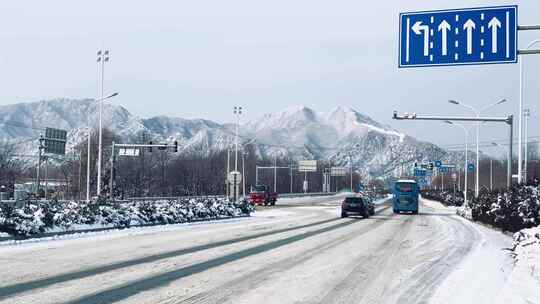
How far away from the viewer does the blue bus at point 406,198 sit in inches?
2007

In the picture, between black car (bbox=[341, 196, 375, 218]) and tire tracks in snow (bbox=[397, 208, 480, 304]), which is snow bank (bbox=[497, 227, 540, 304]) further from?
black car (bbox=[341, 196, 375, 218])

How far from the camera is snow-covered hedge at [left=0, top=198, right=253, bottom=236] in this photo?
65.7ft

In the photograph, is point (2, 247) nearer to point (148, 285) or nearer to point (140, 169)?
point (148, 285)

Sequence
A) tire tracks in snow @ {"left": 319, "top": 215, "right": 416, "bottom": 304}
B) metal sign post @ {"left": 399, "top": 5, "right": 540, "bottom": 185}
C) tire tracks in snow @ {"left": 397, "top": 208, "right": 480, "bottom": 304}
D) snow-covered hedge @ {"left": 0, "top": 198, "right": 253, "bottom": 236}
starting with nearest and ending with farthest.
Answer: tire tracks in snow @ {"left": 319, "top": 215, "right": 416, "bottom": 304} < tire tracks in snow @ {"left": 397, "top": 208, "right": 480, "bottom": 304} < metal sign post @ {"left": 399, "top": 5, "right": 540, "bottom": 185} < snow-covered hedge @ {"left": 0, "top": 198, "right": 253, "bottom": 236}

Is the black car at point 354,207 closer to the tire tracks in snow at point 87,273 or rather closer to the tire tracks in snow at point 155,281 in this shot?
the tire tracks in snow at point 87,273

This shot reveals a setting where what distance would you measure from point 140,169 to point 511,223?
89.4 metres

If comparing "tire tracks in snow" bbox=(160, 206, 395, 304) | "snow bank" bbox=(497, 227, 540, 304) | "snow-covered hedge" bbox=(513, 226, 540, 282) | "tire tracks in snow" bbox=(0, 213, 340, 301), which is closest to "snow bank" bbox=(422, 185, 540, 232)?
"snow-covered hedge" bbox=(513, 226, 540, 282)

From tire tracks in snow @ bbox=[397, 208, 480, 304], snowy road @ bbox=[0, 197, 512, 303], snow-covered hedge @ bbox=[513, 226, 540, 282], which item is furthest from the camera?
snow-covered hedge @ bbox=[513, 226, 540, 282]

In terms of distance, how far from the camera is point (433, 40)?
16344mm

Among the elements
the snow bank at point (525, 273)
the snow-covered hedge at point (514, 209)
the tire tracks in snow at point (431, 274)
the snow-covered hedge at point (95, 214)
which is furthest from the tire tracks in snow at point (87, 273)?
the snow-covered hedge at point (514, 209)

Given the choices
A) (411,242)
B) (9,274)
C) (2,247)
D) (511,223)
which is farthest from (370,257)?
(511,223)

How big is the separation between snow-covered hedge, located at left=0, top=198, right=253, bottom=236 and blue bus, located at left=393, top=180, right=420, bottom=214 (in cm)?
2002

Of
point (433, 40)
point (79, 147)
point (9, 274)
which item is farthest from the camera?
point (79, 147)

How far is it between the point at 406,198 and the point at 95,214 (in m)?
32.5
